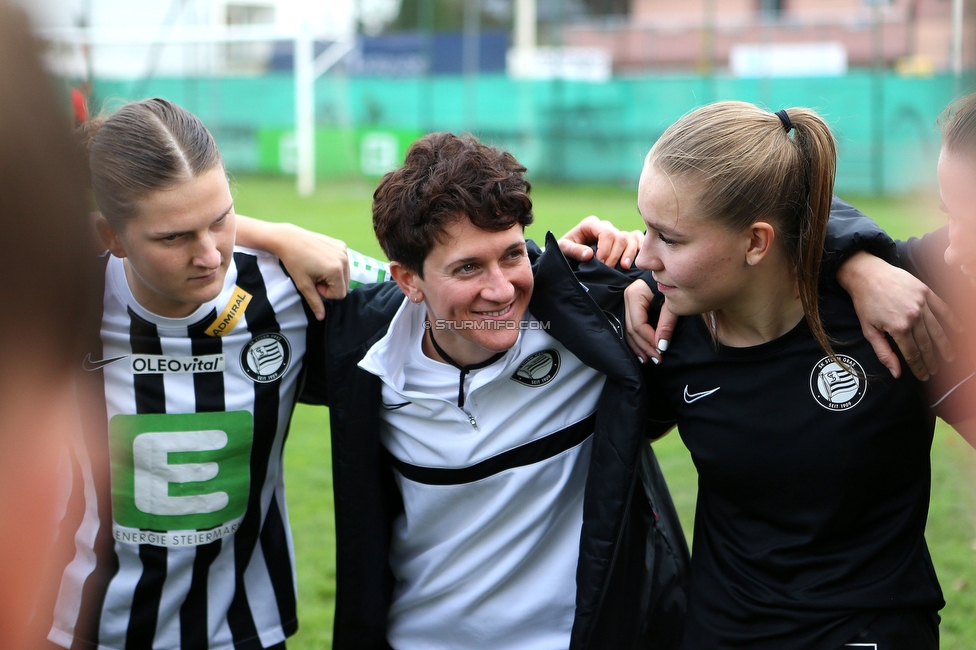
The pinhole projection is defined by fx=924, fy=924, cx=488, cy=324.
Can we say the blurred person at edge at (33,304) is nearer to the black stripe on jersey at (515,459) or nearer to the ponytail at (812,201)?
the black stripe on jersey at (515,459)

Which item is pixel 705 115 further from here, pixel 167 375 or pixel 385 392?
pixel 167 375

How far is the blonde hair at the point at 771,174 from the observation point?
7.00 feet

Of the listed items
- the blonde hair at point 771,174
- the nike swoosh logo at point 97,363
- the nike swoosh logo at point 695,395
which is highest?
the blonde hair at point 771,174

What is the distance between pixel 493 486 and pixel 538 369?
339 millimetres

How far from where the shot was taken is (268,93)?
933 inches

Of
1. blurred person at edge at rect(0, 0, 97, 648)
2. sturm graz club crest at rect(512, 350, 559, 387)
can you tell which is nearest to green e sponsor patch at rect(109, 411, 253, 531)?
sturm graz club crest at rect(512, 350, 559, 387)

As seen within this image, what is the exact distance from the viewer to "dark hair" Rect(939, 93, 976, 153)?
1.87 meters

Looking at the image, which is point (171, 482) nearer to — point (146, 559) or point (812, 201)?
point (146, 559)

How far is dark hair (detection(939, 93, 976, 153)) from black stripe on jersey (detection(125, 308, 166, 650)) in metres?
2.03

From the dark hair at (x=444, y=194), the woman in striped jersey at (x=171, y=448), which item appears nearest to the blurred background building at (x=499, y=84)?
the dark hair at (x=444, y=194)

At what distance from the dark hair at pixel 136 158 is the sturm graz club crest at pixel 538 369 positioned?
99cm

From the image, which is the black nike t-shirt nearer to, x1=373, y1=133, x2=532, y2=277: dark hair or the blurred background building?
x1=373, y1=133, x2=532, y2=277: dark hair

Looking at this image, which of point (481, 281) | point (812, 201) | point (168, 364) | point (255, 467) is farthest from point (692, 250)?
point (168, 364)

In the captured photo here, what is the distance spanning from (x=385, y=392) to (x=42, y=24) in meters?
1.74
